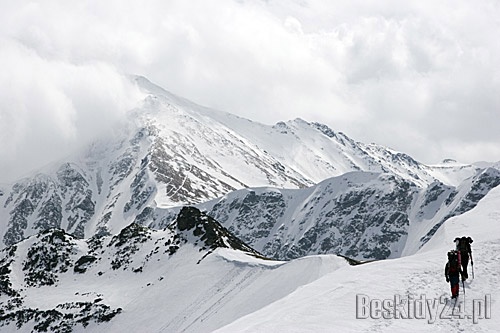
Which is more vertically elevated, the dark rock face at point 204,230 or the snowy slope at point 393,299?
the dark rock face at point 204,230

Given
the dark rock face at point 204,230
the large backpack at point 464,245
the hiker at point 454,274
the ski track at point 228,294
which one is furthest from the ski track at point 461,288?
the dark rock face at point 204,230

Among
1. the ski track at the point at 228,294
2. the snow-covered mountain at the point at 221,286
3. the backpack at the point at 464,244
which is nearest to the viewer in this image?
the snow-covered mountain at the point at 221,286

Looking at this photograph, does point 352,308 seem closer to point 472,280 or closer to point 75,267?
point 472,280

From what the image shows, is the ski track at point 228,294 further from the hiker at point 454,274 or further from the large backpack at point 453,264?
the large backpack at point 453,264

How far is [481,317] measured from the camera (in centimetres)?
2184

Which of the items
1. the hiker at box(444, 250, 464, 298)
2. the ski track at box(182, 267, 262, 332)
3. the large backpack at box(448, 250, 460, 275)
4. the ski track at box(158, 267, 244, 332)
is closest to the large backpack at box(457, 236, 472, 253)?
the large backpack at box(448, 250, 460, 275)

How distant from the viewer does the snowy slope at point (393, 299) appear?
2141 cm

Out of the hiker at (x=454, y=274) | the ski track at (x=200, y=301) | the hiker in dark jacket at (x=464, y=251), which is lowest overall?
the ski track at (x=200, y=301)

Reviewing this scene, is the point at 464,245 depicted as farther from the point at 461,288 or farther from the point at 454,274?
the point at 454,274

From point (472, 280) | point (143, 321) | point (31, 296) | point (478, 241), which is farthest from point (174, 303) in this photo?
point (472, 280)

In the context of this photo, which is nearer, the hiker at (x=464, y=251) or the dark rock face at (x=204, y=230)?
the hiker at (x=464, y=251)

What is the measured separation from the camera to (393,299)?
24312 millimetres

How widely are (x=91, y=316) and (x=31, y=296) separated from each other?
18.0 m

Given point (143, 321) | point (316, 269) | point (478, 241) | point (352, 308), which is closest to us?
point (352, 308)
